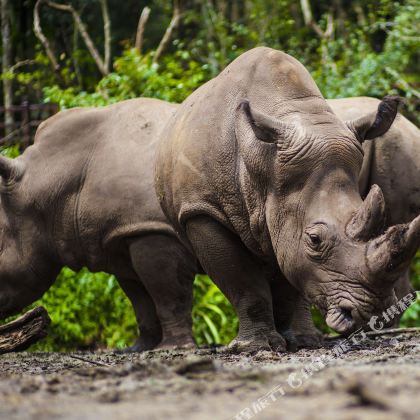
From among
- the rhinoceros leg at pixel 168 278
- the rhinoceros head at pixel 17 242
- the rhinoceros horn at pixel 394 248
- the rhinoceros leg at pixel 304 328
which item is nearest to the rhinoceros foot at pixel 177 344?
the rhinoceros leg at pixel 168 278

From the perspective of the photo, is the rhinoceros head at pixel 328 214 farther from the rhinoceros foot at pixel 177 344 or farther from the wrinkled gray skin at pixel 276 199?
the rhinoceros foot at pixel 177 344

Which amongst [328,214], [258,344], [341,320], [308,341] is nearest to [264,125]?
[328,214]

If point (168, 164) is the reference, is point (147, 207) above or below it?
below

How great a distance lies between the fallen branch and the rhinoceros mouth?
2.65m

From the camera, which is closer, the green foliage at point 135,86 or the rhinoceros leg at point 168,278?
the rhinoceros leg at point 168,278

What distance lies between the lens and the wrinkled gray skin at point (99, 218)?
7.29 meters

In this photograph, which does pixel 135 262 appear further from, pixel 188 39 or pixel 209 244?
pixel 188 39

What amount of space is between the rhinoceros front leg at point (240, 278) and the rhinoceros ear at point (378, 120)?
1040mm

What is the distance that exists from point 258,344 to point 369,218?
4.53 ft

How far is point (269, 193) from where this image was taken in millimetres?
5812

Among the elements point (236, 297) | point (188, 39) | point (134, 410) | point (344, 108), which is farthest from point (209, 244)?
point (188, 39)

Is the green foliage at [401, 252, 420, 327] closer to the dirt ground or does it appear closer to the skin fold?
the skin fold

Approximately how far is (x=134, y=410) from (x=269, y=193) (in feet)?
9.86

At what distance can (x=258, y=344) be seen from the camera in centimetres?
612
